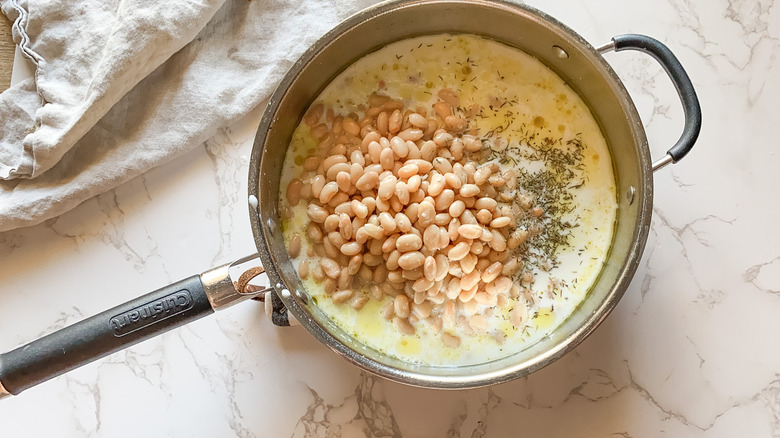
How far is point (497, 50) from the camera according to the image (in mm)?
918

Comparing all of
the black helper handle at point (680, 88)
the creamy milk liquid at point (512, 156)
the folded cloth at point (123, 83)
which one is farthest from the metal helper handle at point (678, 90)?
the folded cloth at point (123, 83)

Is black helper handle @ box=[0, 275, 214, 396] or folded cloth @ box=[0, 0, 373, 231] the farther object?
folded cloth @ box=[0, 0, 373, 231]

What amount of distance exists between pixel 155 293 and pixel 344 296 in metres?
0.23

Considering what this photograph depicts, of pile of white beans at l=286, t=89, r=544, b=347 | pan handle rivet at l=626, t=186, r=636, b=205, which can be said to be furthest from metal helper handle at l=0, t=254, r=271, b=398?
pan handle rivet at l=626, t=186, r=636, b=205

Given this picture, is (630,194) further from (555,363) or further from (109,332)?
(109,332)

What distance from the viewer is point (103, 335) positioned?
2.40ft

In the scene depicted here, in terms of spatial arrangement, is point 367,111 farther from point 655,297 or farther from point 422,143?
point 655,297

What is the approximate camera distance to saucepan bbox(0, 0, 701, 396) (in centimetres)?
73

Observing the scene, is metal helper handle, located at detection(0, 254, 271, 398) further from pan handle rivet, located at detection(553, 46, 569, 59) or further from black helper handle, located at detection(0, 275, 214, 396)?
pan handle rivet, located at detection(553, 46, 569, 59)

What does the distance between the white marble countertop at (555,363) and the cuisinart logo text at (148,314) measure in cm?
17

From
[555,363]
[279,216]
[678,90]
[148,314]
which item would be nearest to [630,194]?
[678,90]

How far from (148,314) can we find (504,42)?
1.85ft

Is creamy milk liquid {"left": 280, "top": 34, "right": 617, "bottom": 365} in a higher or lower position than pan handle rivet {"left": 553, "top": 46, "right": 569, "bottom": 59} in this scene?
lower

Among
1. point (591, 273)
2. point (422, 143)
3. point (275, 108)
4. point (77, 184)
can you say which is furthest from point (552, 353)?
point (77, 184)
